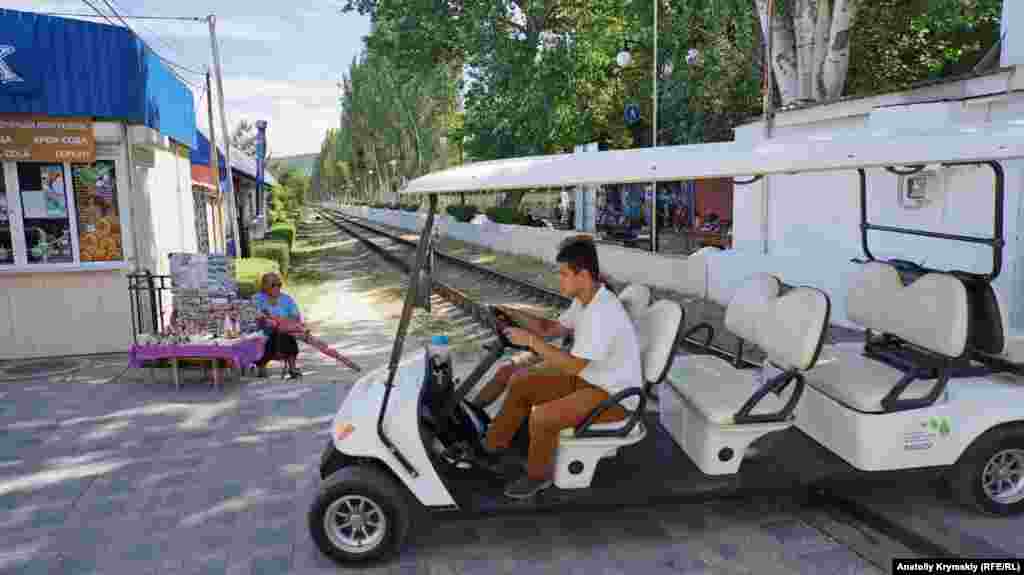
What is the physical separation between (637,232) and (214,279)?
1955cm

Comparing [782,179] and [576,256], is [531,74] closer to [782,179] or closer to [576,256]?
[782,179]

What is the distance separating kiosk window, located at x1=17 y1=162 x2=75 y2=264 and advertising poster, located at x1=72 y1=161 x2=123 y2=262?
0.50ft

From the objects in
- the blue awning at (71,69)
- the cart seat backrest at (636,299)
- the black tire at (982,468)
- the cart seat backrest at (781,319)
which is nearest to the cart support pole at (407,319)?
the cart seat backrest at (636,299)

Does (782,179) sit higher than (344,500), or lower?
higher

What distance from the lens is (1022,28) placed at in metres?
8.21

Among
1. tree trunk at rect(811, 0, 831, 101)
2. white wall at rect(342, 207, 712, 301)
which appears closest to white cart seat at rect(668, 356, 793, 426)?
white wall at rect(342, 207, 712, 301)

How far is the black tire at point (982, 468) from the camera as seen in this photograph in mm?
4113

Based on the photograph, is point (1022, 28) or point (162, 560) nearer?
point (162, 560)

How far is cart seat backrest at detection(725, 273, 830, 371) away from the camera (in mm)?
4121

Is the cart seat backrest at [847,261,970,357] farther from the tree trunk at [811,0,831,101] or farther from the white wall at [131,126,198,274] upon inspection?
the tree trunk at [811,0,831,101]

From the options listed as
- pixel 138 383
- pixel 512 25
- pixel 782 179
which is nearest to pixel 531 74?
pixel 512 25

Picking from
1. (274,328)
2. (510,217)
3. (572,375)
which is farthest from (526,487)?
(510,217)

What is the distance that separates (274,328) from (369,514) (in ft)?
14.0

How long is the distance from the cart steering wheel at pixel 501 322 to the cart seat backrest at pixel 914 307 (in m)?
2.51
